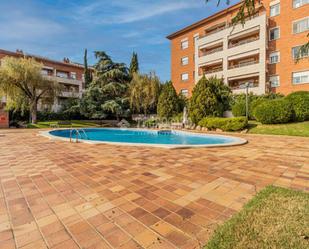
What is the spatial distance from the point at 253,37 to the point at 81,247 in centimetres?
2846

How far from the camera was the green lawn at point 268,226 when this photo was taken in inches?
79.7

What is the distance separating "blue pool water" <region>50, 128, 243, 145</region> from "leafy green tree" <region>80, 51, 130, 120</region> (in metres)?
6.37

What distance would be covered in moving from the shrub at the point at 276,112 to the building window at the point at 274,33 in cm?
1127

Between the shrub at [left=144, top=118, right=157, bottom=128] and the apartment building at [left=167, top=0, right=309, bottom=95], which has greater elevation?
the apartment building at [left=167, top=0, right=309, bottom=95]

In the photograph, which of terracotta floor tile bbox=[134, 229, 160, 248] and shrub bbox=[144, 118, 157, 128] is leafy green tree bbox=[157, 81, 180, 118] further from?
terracotta floor tile bbox=[134, 229, 160, 248]

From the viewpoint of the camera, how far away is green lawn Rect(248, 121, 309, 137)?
1273cm

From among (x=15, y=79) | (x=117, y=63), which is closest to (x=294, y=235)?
(x=15, y=79)

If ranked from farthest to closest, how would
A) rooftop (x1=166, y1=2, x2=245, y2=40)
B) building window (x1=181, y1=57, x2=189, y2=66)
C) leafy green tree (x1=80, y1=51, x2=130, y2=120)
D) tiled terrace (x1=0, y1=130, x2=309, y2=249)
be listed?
building window (x1=181, y1=57, x2=189, y2=66) < leafy green tree (x1=80, y1=51, x2=130, y2=120) < rooftop (x1=166, y1=2, x2=245, y2=40) < tiled terrace (x1=0, y1=130, x2=309, y2=249)

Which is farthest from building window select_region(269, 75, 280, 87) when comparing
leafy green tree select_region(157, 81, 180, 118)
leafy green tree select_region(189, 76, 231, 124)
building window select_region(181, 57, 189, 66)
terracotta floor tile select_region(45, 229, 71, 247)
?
terracotta floor tile select_region(45, 229, 71, 247)

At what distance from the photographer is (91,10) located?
9898 millimetres

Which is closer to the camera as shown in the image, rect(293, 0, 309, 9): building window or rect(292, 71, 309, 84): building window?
rect(292, 71, 309, 84): building window

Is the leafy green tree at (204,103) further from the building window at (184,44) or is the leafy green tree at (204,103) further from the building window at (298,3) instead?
the building window at (184,44)

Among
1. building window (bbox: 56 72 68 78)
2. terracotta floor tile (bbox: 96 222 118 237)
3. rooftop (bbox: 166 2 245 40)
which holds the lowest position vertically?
terracotta floor tile (bbox: 96 222 118 237)

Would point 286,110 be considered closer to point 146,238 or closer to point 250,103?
point 250,103
